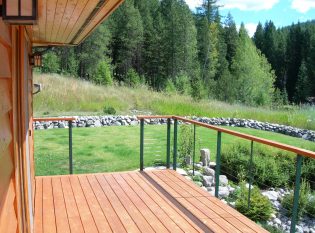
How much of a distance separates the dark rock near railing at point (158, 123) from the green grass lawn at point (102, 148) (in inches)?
21.3

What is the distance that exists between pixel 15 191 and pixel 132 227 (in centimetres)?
171

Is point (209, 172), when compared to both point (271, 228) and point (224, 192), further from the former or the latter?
point (271, 228)

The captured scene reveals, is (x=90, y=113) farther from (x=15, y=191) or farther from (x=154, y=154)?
(x=15, y=191)

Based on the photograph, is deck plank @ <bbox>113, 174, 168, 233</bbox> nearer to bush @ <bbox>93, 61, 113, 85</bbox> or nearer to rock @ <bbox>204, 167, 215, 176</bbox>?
rock @ <bbox>204, 167, 215, 176</bbox>

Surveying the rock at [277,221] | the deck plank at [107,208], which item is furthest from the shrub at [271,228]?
the deck plank at [107,208]

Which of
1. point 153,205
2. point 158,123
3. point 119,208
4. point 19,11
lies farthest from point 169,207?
point 158,123

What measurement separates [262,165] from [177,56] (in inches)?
941

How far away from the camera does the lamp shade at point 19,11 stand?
1358 millimetres

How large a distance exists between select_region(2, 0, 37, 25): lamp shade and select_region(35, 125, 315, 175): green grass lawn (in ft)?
17.1

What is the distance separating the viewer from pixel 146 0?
35.6 m

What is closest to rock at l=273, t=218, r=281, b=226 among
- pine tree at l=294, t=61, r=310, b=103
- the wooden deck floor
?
the wooden deck floor

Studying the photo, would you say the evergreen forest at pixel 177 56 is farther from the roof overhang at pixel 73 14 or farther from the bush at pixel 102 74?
the roof overhang at pixel 73 14

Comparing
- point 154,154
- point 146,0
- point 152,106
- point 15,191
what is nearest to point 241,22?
point 146,0

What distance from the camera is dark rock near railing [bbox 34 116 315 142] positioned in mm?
11005
